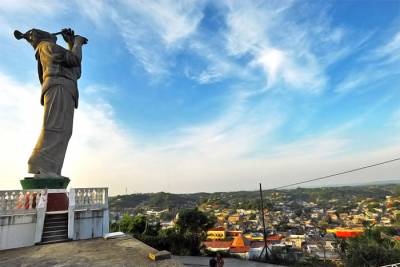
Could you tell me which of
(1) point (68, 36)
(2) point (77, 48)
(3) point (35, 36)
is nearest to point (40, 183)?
(2) point (77, 48)

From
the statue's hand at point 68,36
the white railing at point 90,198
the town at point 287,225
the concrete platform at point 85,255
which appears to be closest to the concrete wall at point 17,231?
the concrete platform at point 85,255

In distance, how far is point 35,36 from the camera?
1250cm

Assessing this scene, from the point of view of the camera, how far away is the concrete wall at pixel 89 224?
29.0ft

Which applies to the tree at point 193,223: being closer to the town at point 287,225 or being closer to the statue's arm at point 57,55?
the town at point 287,225

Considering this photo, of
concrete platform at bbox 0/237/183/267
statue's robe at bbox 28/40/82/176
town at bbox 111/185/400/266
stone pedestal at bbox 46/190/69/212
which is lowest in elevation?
town at bbox 111/185/400/266

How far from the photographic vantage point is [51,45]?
39.1 ft

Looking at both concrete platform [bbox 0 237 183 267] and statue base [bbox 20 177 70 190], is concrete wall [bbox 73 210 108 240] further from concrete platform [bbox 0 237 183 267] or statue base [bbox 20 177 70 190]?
statue base [bbox 20 177 70 190]

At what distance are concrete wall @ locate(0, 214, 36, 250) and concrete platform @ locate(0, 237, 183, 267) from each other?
48cm

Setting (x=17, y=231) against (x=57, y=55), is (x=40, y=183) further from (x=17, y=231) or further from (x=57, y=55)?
(x=57, y=55)

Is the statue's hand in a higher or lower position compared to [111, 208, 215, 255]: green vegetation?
higher

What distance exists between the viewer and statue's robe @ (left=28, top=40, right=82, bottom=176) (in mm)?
10906

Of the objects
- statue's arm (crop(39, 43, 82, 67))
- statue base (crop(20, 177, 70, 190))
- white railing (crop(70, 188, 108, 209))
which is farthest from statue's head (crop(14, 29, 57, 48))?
white railing (crop(70, 188, 108, 209))

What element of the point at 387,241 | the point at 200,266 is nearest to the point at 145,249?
the point at 200,266

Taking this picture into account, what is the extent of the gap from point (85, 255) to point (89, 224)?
299 cm
